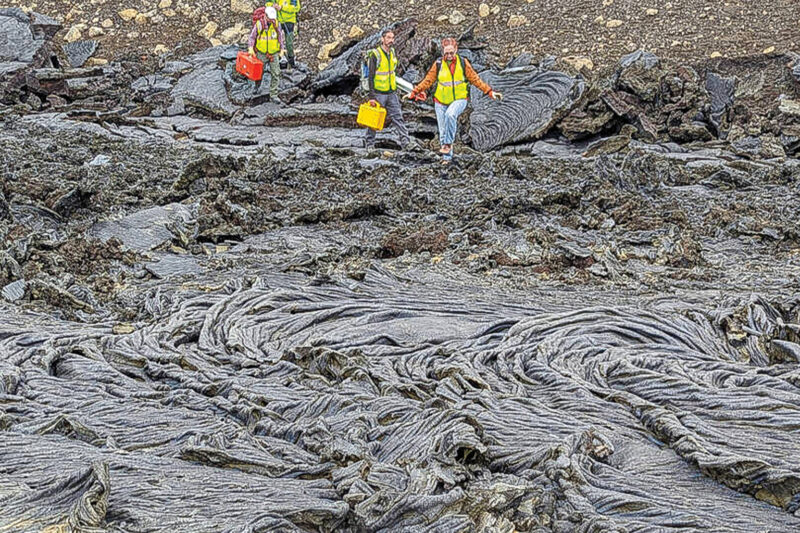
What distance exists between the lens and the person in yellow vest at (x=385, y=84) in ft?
40.8

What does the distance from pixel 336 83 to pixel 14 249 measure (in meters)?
10.3

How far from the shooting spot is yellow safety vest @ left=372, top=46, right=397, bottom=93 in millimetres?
12445

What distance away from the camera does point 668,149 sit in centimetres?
1145

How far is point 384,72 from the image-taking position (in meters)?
12.5

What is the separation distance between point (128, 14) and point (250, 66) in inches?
433

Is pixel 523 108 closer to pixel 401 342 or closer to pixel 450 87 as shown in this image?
pixel 450 87

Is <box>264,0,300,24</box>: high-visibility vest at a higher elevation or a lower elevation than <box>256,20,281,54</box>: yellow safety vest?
higher

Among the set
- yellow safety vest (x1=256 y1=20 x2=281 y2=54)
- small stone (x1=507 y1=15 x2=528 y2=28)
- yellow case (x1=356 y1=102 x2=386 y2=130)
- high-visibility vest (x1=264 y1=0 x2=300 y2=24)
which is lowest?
yellow case (x1=356 y1=102 x2=386 y2=130)

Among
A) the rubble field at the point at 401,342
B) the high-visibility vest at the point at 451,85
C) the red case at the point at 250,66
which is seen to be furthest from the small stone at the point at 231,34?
the high-visibility vest at the point at 451,85

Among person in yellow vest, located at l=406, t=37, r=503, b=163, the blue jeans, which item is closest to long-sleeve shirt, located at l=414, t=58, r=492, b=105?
person in yellow vest, located at l=406, t=37, r=503, b=163

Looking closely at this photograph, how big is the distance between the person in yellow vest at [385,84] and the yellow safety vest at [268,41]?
3.46 metres

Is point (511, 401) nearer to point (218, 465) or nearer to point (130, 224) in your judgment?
point (218, 465)

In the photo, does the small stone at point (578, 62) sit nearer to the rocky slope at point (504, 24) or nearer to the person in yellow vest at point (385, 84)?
the rocky slope at point (504, 24)

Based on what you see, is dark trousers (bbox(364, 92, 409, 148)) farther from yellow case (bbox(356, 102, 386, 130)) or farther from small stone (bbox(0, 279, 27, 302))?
small stone (bbox(0, 279, 27, 302))
